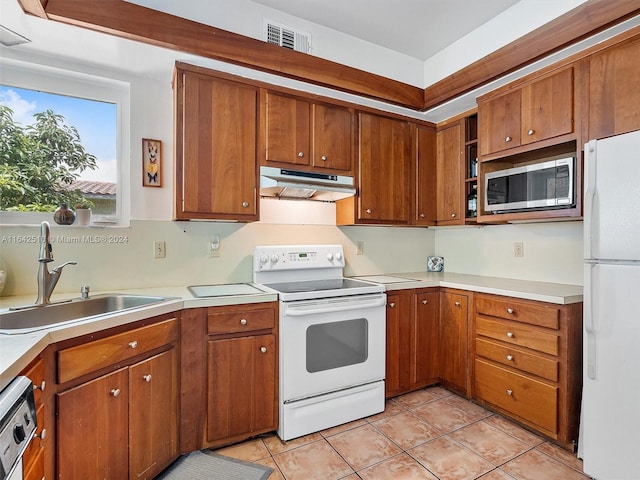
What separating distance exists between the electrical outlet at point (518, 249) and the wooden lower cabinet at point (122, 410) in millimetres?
2486

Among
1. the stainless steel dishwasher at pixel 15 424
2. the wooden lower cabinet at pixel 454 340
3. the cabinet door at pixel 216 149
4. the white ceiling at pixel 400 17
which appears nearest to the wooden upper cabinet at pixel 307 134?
the cabinet door at pixel 216 149

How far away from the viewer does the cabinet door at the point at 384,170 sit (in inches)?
104

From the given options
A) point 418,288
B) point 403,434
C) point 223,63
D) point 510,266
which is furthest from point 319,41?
point 403,434

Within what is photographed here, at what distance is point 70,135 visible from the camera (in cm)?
211

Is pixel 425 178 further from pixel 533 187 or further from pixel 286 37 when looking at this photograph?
pixel 286 37

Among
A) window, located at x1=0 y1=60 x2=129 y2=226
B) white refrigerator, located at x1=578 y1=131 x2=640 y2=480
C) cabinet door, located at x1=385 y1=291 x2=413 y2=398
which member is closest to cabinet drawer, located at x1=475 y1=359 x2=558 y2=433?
white refrigerator, located at x1=578 y1=131 x2=640 y2=480

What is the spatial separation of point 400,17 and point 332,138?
902 millimetres

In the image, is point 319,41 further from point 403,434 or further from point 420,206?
point 403,434

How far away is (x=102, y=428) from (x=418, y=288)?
6.73ft

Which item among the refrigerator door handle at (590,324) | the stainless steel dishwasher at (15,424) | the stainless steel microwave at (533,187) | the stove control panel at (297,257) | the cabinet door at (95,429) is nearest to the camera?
the stainless steel dishwasher at (15,424)

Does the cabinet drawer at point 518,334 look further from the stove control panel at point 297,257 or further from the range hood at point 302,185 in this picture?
the range hood at point 302,185

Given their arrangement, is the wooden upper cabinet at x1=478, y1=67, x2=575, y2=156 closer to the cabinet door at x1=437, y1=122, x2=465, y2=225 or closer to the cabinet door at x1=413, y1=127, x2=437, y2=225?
the cabinet door at x1=437, y1=122, x2=465, y2=225

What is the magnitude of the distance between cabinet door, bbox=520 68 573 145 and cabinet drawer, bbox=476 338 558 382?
1.35 meters

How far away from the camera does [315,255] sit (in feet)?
8.56
